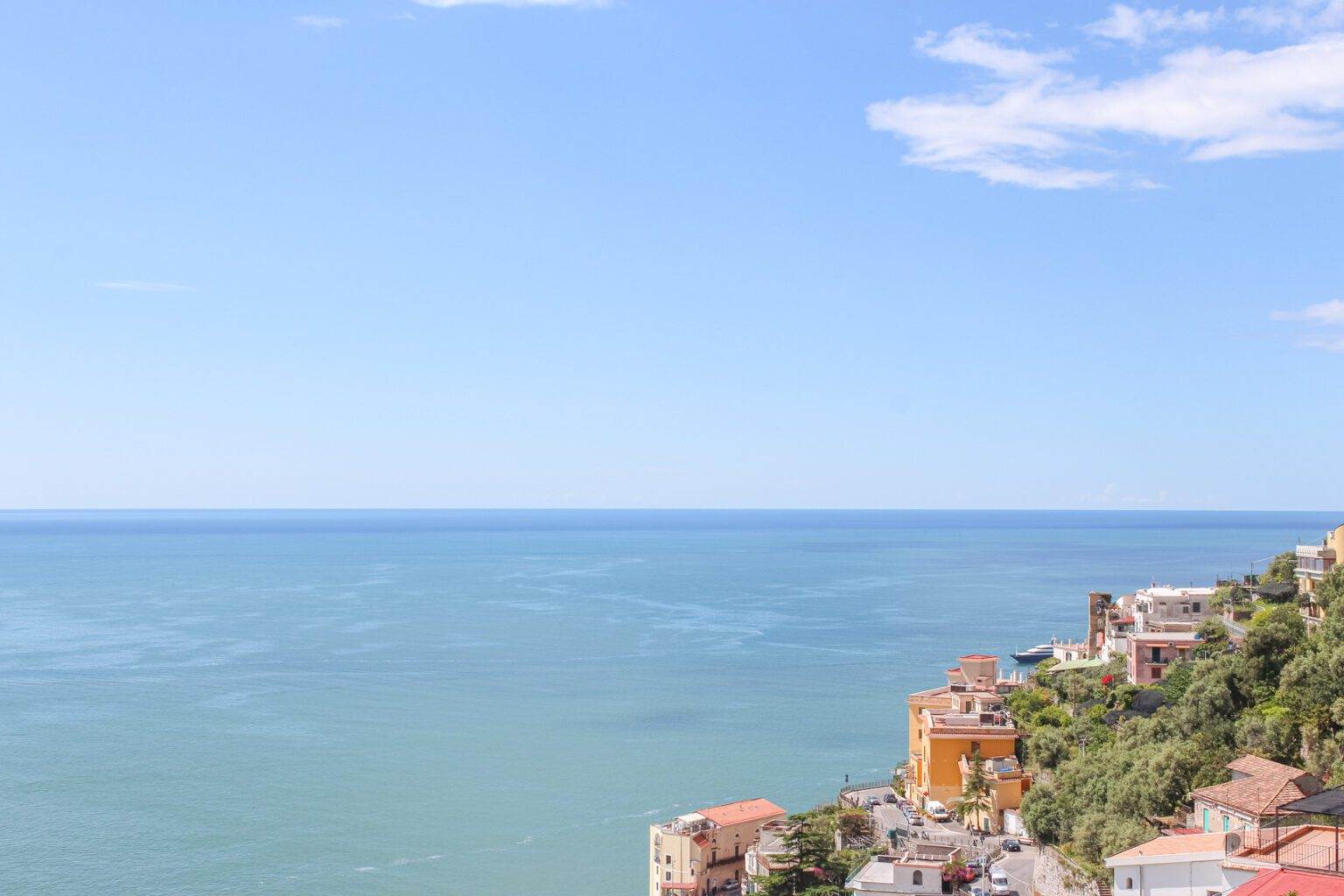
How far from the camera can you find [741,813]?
34.9m

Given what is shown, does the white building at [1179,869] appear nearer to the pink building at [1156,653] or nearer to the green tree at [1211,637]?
the green tree at [1211,637]

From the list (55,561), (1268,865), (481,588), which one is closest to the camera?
(1268,865)

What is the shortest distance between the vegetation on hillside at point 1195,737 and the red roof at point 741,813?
769 cm

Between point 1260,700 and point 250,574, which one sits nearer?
point 1260,700

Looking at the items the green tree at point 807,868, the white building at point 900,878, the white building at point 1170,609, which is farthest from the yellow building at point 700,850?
the white building at point 1170,609

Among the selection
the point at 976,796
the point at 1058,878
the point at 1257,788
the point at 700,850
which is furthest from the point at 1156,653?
the point at 1257,788

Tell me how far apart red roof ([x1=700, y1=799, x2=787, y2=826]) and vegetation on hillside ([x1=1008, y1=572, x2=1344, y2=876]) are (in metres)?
7.69

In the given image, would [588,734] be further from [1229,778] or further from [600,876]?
[1229,778]

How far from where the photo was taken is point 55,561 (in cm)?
17362

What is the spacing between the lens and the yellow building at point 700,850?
33.0 m

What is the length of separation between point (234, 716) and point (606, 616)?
150 ft

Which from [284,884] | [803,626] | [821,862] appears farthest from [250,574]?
[821,862]

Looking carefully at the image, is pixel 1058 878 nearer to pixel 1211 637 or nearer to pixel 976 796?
pixel 976 796

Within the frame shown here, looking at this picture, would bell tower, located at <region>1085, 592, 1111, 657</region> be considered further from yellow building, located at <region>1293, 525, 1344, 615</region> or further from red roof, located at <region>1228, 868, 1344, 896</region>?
red roof, located at <region>1228, 868, 1344, 896</region>
